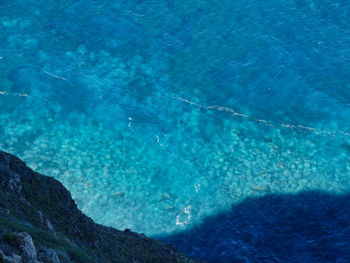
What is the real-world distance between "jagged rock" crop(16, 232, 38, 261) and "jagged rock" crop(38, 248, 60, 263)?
60cm

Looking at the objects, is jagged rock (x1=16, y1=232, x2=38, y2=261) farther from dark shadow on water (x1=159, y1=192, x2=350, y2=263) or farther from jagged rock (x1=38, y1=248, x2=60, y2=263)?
dark shadow on water (x1=159, y1=192, x2=350, y2=263)

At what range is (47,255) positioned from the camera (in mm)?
22562

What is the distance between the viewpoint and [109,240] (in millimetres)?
34562

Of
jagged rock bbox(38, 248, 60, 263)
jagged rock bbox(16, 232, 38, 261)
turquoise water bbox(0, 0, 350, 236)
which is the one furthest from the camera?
turquoise water bbox(0, 0, 350, 236)

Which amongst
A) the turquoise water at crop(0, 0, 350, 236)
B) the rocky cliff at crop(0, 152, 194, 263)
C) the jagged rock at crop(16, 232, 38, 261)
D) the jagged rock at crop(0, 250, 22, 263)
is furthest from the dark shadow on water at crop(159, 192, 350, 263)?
the jagged rock at crop(0, 250, 22, 263)

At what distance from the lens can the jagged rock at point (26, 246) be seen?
70.2ft

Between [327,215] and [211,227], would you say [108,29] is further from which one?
[327,215]

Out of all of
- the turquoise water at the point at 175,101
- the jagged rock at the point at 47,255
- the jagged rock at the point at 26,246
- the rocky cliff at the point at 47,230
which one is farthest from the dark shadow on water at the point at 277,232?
the jagged rock at the point at 26,246

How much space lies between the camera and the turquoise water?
4925cm

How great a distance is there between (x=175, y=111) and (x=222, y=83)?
22.5ft

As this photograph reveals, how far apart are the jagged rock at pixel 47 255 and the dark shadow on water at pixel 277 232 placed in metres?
22.3

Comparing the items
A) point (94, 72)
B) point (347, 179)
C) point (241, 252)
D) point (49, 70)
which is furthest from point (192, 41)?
point (241, 252)

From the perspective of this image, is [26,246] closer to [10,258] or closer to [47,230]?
[10,258]

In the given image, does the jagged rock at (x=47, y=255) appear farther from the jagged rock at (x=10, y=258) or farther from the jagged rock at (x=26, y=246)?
the jagged rock at (x=10, y=258)
